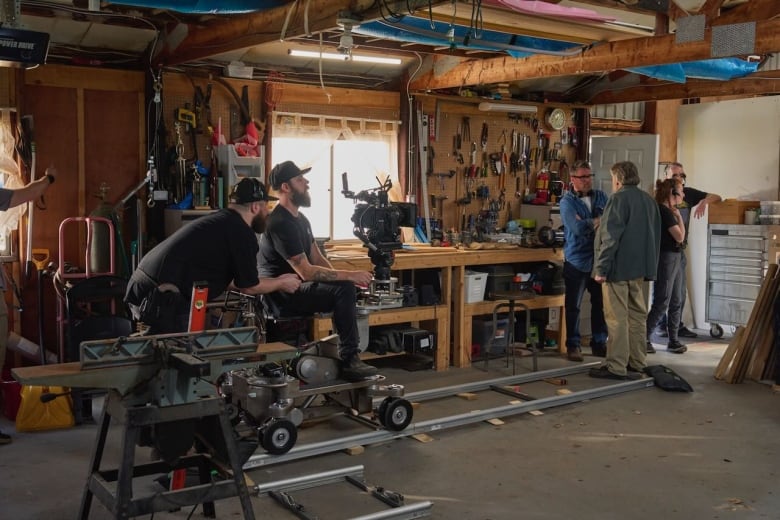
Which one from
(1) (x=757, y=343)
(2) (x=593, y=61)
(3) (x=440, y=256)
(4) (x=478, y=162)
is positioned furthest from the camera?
(4) (x=478, y=162)

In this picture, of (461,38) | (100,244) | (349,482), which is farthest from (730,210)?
(100,244)

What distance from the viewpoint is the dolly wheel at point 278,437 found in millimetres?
4477

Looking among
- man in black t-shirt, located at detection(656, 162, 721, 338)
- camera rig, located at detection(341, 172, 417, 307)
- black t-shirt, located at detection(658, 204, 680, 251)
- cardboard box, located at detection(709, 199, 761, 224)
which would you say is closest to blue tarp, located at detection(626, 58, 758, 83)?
man in black t-shirt, located at detection(656, 162, 721, 338)

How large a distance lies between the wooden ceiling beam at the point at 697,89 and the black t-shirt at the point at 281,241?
4.76 m

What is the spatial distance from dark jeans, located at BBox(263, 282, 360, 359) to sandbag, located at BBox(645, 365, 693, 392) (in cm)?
259

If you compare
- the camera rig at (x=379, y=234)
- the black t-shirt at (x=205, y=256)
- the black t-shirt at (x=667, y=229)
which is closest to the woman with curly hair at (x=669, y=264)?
the black t-shirt at (x=667, y=229)

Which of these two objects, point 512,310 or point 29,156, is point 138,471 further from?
point 512,310

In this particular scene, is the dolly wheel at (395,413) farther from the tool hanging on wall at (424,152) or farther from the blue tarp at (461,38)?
the tool hanging on wall at (424,152)

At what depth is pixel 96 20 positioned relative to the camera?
584 cm

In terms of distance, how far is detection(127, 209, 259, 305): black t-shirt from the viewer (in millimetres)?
4227

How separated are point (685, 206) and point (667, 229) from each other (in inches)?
25.6

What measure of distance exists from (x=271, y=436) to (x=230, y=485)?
1235 millimetres

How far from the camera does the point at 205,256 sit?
425cm

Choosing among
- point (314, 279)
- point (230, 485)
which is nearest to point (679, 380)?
point (314, 279)
